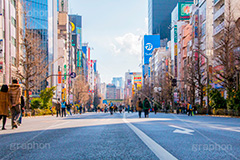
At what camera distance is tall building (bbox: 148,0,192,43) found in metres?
182

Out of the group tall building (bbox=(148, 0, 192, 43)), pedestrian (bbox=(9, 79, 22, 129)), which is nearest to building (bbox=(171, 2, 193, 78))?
tall building (bbox=(148, 0, 192, 43))

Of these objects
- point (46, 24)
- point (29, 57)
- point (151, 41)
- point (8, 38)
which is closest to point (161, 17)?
point (151, 41)

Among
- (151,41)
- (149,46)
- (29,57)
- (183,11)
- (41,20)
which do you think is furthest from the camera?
(149,46)

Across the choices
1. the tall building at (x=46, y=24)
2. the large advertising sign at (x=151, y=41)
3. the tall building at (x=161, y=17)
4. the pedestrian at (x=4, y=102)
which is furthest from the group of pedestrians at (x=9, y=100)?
the tall building at (x=161, y=17)

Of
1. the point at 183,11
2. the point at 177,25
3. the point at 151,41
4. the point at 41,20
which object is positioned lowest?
the point at 41,20

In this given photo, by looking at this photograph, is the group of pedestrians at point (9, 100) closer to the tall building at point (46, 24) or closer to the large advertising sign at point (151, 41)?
the tall building at point (46, 24)

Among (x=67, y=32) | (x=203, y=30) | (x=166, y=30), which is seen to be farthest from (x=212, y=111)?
(x=166, y=30)

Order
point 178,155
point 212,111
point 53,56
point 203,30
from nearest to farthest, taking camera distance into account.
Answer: point 178,155 → point 212,111 → point 203,30 → point 53,56

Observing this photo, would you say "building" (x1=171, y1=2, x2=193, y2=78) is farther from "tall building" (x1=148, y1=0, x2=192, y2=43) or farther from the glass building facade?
"tall building" (x1=148, y1=0, x2=192, y2=43)

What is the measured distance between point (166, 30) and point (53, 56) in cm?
10751

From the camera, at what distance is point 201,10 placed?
220 ft

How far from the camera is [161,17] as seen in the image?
182750 millimetres

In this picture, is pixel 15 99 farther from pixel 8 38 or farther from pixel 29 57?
pixel 8 38

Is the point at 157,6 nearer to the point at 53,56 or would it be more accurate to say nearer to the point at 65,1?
the point at 65,1
